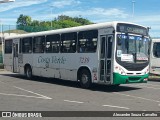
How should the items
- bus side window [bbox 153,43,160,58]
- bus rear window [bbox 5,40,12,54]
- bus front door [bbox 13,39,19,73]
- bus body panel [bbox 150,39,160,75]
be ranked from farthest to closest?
bus rear window [bbox 5,40,12,54], bus front door [bbox 13,39,19,73], bus side window [bbox 153,43,160,58], bus body panel [bbox 150,39,160,75]

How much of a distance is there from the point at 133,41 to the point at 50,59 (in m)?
6.22

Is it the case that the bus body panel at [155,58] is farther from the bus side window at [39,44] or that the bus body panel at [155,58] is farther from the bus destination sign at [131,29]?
the bus side window at [39,44]

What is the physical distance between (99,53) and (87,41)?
1185 millimetres

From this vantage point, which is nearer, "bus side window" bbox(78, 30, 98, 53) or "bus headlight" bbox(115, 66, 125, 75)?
"bus headlight" bbox(115, 66, 125, 75)

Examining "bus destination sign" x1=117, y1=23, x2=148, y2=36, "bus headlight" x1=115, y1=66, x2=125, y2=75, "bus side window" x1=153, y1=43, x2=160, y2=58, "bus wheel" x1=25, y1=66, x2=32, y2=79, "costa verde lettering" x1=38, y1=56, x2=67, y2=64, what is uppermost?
"bus destination sign" x1=117, y1=23, x2=148, y2=36

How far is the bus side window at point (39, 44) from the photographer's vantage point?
22.6 m

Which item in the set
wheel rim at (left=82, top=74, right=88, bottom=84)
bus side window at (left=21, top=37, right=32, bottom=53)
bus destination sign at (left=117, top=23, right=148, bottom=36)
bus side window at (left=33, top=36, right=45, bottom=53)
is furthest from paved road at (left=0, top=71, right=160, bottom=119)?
bus side window at (left=21, top=37, right=32, bottom=53)

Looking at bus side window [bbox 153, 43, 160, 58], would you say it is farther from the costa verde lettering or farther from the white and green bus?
the costa verde lettering

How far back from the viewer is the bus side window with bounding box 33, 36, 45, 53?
22641mm

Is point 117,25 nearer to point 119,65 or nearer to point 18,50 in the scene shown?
point 119,65

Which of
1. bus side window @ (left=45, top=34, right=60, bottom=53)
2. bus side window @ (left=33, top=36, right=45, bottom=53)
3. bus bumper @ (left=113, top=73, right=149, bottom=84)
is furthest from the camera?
bus side window @ (left=33, top=36, right=45, bottom=53)

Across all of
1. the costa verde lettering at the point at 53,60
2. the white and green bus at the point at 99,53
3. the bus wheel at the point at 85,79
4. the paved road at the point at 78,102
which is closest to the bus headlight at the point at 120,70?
the white and green bus at the point at 99,53

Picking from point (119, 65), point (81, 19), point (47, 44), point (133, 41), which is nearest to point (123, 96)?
point (119, 65)

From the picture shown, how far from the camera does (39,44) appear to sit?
23.1m
